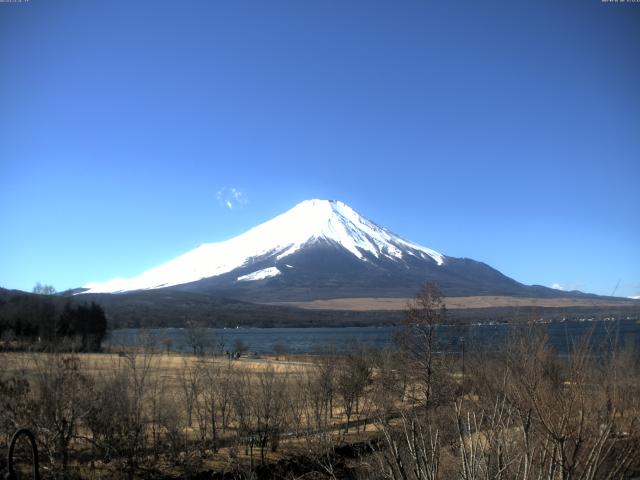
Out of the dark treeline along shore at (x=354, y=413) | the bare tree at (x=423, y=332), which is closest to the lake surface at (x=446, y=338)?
the dark treeline along shore at (x=354, y=413)

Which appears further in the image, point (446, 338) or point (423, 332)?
point (446, 338)

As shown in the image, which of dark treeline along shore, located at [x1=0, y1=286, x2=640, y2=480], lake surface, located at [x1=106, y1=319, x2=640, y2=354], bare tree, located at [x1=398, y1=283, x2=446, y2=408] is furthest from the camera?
bare tree, located at [x1=398, y1=283, x2=446, y2=408]

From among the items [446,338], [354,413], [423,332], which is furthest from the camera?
[354,413]

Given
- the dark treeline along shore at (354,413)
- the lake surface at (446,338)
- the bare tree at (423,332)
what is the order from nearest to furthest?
the dark treeline along shore at (354,413) < the lake surface at (446,338) < the bare tree at (423,332)

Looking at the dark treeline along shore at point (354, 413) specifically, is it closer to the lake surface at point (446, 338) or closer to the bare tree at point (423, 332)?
the bare tree at point (423, 332)

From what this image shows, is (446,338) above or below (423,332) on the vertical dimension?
below

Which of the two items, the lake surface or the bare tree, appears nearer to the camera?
the lake surface

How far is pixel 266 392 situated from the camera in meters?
23.3

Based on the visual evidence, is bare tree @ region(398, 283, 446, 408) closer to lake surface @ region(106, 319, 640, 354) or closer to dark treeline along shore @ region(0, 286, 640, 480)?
dark treeline along shore @ region(0, 286, 640, 480)

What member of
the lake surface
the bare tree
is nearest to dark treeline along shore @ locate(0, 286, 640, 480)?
the bare tree

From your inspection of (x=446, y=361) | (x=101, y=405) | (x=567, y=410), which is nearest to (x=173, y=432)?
(x=101, y=405)

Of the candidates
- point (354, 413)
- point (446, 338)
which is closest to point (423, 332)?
point (446, 338)

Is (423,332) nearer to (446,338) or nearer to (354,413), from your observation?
(446,338)

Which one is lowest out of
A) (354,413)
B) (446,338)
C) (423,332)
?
(354,413)
